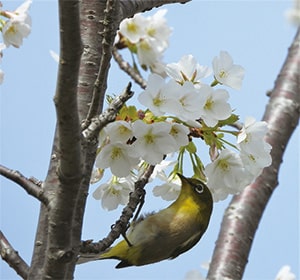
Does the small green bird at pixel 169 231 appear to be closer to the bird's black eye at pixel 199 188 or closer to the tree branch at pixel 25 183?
the bird's black eye at pixel 199 188

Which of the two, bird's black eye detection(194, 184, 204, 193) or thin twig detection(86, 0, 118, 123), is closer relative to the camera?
thin twig detection(86, 0, 118, 123)

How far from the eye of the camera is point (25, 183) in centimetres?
167

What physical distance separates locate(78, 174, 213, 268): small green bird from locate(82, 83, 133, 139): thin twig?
0.81 m

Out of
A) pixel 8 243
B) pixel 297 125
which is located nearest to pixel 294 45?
pixel 297 125

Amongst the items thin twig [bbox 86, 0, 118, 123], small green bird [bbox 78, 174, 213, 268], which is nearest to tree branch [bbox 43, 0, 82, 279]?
thin twig [bbox 86, 0, 118, 123]

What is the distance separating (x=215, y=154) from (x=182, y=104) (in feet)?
0.99

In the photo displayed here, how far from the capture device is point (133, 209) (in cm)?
192

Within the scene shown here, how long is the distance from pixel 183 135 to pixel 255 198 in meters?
2.07

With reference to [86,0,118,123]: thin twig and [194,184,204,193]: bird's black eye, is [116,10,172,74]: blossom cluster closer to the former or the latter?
[194,184,204,193]: bird's black eye

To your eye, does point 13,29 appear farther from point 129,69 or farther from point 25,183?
point 129,69

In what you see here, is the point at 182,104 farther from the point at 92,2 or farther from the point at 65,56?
the point at 92,2

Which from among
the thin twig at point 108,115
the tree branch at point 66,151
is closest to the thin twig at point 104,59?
the thin twig at point 108,115

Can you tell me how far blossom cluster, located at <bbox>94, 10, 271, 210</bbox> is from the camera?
1.80 metres

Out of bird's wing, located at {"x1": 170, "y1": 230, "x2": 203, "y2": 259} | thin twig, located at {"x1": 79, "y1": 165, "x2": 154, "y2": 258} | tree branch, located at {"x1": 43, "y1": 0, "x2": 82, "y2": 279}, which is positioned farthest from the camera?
bird's wing, located at {"x1": 170, "y1": 230, "x2": 203, "y2": 259}
